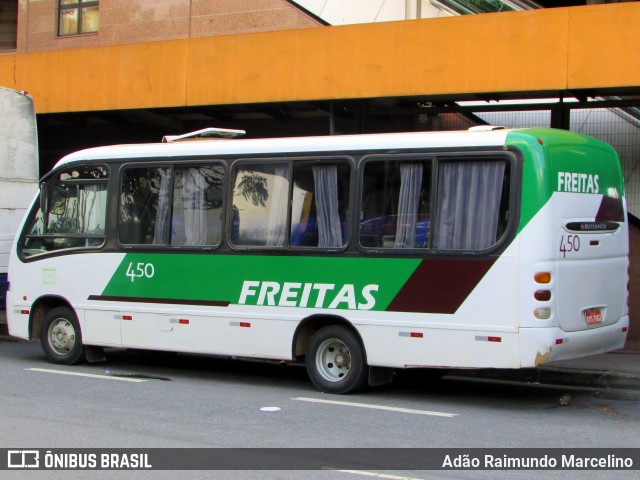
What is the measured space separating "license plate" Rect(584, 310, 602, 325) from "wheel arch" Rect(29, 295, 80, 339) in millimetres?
6690

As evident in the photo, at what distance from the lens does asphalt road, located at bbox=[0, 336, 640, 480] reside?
7645 millimetres

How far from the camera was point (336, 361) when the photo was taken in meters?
10.2

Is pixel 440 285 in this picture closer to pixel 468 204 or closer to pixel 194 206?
pixel 468 204

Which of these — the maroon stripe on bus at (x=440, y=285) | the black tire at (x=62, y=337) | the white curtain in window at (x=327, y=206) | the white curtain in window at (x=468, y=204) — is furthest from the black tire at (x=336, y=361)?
the black tire at (x=62, y=337)

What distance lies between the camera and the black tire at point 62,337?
474 inches

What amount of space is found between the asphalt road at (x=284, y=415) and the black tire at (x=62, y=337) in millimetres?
182

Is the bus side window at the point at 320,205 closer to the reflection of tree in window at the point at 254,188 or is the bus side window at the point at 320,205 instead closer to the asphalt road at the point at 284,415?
the reflection of tree in window at the point at 254,188

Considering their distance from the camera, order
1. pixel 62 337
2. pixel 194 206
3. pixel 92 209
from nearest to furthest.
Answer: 1. pixel 194 206
2. pixel 92 209
3. pixel 62 337

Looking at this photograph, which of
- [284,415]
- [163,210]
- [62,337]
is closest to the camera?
[284,415]

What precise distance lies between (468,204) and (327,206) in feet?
5.44

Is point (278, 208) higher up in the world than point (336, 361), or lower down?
higher up

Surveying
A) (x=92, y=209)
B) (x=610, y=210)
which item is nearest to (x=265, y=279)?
(x=92, y=209)

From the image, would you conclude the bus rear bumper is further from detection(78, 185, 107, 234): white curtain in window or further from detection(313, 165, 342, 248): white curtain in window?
detection(78, 185, 107, 234): white curtain in window

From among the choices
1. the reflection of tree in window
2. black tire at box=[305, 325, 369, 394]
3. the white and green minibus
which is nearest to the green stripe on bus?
the white and green minibus
